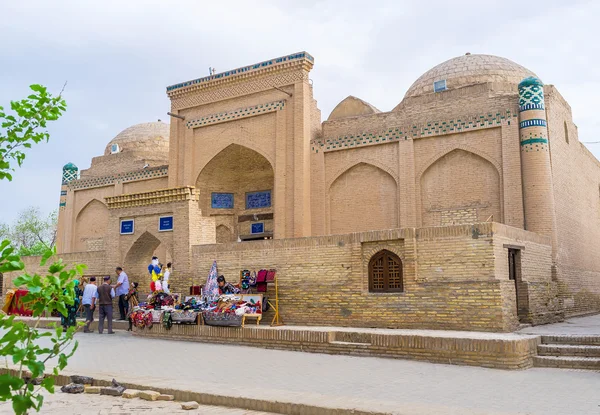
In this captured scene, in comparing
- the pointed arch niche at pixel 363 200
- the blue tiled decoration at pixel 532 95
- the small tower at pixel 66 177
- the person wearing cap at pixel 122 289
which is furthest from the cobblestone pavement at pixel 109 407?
the small tower at pixel 66 177

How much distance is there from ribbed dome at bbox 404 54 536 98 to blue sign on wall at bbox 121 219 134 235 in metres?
8.75

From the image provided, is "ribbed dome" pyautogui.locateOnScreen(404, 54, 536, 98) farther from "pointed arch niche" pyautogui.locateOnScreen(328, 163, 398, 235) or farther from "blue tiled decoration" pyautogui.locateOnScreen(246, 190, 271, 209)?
"blue tiled decoration" pyautogui.locateOnScreen(246, 190, 271, 209)

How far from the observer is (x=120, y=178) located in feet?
68.5

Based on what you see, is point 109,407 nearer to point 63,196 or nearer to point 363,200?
point 363,200

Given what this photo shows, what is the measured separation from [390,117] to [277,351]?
8104mm

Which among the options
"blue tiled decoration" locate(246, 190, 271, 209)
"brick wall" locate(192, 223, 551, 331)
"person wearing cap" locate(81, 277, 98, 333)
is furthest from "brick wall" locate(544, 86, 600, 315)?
"person wearing cap" locate(81, 277, 98, 333)

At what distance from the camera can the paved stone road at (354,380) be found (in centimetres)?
495

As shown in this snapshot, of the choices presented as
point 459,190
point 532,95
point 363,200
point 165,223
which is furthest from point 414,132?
point 165,223

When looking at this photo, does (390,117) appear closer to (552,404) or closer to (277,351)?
(277,351)

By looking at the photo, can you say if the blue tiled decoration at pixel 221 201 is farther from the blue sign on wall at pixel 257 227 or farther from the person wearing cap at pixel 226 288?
the person wearing cap at pixel 226 288

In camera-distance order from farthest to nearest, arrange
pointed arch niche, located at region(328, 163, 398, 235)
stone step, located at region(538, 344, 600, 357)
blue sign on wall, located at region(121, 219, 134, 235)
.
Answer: pointed arch niche, located at region(328, 163, 398, 235) < blue sign on wall, located at region(121, 219, 134, 235) < stone step, located at region(538, 344, 600, 357)

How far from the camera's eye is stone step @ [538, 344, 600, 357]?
7.30 meters

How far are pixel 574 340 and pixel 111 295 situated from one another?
8668mm

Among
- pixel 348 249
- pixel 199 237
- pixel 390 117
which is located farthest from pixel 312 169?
pixel 348 249
